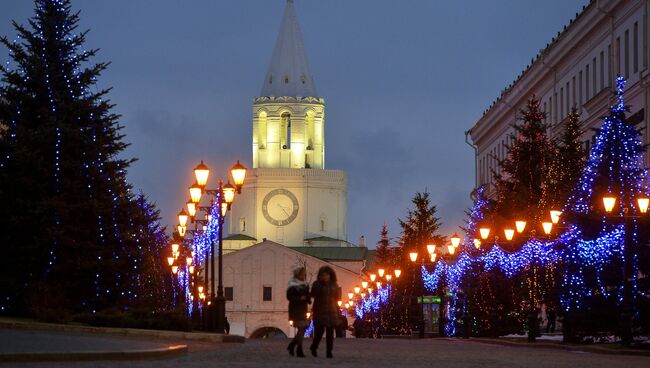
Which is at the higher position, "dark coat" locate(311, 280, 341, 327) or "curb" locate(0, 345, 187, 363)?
"dark coat" locate(311, 280, 341, 327)

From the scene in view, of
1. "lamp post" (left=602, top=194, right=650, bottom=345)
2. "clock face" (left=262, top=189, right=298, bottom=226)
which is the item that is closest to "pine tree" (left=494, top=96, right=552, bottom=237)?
"lamp post" (left=602, top=194, right=650, bottom=345)

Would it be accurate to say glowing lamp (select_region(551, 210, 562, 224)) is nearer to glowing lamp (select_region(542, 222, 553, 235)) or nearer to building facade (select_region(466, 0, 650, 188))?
glowing lamp (select_region(542, 222, 553, 235))

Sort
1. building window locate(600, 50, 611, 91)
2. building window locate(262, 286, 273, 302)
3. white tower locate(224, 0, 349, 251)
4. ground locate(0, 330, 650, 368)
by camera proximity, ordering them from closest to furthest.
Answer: ground locate(0, 330, 650, 368), building window locate(600, 50, 611, 91), building window locate(262, 286, 273, 302), white tower locate(224, 0, 349, 251)

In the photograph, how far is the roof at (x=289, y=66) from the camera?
531ft

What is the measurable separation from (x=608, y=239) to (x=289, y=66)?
133 meters

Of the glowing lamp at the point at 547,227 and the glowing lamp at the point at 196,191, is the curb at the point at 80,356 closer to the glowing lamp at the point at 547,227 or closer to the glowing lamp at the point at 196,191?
the glowing lamp at the point at 547,227

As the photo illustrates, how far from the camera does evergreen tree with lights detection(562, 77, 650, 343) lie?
33469 millimetres

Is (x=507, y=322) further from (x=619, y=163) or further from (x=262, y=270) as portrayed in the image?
(x=262, y=270)

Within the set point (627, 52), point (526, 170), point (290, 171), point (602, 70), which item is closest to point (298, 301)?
point (627, 52)

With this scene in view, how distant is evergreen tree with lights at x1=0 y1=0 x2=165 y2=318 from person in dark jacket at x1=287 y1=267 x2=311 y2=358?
55.8ft

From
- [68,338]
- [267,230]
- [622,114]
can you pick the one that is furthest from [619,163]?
[267,230]

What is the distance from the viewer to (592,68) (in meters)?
60.4

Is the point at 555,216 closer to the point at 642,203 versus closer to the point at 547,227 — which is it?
the point at 547,227

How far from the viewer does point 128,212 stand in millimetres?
45312
